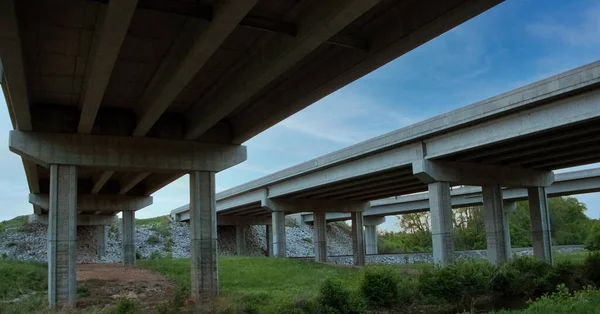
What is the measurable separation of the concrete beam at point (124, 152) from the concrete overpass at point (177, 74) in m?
0.04

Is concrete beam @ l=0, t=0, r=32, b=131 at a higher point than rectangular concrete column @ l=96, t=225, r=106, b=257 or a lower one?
higher

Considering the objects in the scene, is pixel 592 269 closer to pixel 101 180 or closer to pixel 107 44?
pixel 107 44

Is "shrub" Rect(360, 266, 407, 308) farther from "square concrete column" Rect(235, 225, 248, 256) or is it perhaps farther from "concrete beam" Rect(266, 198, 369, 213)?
"square concrete column" Rect(235, 225, 248, 256)

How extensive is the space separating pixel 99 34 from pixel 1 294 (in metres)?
17.1

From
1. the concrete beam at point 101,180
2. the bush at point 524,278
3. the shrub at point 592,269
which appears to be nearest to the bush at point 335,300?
the bush at point 524,278

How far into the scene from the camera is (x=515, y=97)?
22.1 m

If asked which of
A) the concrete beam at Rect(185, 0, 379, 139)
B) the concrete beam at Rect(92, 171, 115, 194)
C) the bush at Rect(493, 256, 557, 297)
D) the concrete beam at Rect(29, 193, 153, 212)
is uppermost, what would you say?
the concrete beam at Rect(185, 0, 379, 139)

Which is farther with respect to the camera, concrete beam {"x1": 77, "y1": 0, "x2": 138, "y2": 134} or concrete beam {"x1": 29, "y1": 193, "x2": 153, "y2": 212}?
concrete beam {"x1": 29, "y1": 193, "x2": 153, "y2": 212}

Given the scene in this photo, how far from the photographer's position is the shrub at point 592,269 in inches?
1013

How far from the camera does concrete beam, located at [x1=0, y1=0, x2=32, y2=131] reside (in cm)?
975

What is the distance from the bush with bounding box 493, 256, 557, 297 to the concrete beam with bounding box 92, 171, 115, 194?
21093 mm

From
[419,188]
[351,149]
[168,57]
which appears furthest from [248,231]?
[168,57]

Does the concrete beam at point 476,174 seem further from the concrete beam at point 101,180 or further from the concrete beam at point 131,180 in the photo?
the concrete beam at point 101,180

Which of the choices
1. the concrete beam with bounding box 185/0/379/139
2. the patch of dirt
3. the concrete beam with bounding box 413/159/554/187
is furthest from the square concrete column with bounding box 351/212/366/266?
the concrete beam with bounding box 185/0/379/139
